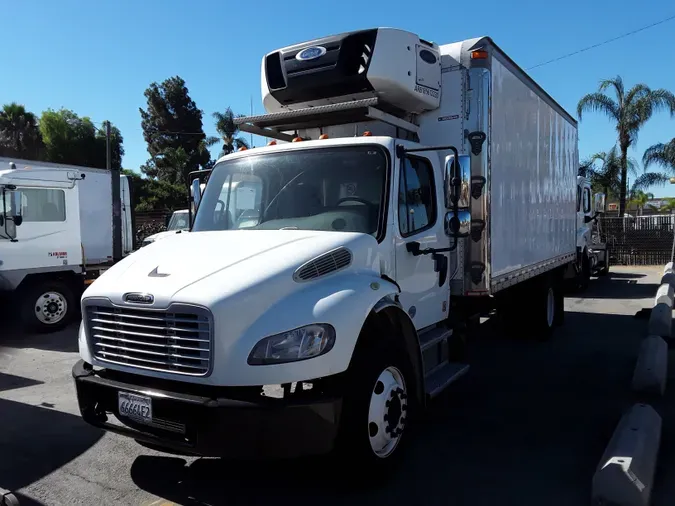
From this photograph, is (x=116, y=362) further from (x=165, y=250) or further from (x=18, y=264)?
(x=18, y=264)

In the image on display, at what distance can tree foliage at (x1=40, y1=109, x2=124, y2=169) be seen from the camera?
43.3m

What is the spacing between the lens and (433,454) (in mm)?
4445

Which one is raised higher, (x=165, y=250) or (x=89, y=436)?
(x=165, y=250)

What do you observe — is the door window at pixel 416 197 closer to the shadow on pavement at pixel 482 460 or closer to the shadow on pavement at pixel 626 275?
the shadow on pavement at pixel 482 460

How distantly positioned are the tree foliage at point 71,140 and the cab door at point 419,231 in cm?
4365

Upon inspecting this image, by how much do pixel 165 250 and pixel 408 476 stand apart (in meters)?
2.45

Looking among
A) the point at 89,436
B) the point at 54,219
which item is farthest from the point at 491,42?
the point at 54,219

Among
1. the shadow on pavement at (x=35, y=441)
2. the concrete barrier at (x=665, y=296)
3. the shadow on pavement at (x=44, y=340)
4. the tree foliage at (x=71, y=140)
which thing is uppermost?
the tree foliage at (x=71, y=140)

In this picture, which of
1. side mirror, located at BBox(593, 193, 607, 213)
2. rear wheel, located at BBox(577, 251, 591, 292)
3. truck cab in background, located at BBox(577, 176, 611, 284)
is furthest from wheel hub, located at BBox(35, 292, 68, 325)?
side mirror, located at BBox(593, 193, 607, 213)

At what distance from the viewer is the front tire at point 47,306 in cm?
966

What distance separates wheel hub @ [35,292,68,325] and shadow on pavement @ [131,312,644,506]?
259 inches

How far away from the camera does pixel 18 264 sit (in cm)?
953

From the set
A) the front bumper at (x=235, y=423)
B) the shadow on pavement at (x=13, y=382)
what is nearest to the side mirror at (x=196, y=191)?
the front bumper at (x=235, y=423)

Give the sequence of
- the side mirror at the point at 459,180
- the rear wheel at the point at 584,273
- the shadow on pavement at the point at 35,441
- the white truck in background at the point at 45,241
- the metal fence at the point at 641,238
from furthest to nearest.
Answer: the metal fence at the point at 641,238 → the rear wheel at the point at 584,273 → the white truck in background at the point at 45,241 → the side mirror at the point at 459,180 → the shadow on pavement at the point at 35,441
